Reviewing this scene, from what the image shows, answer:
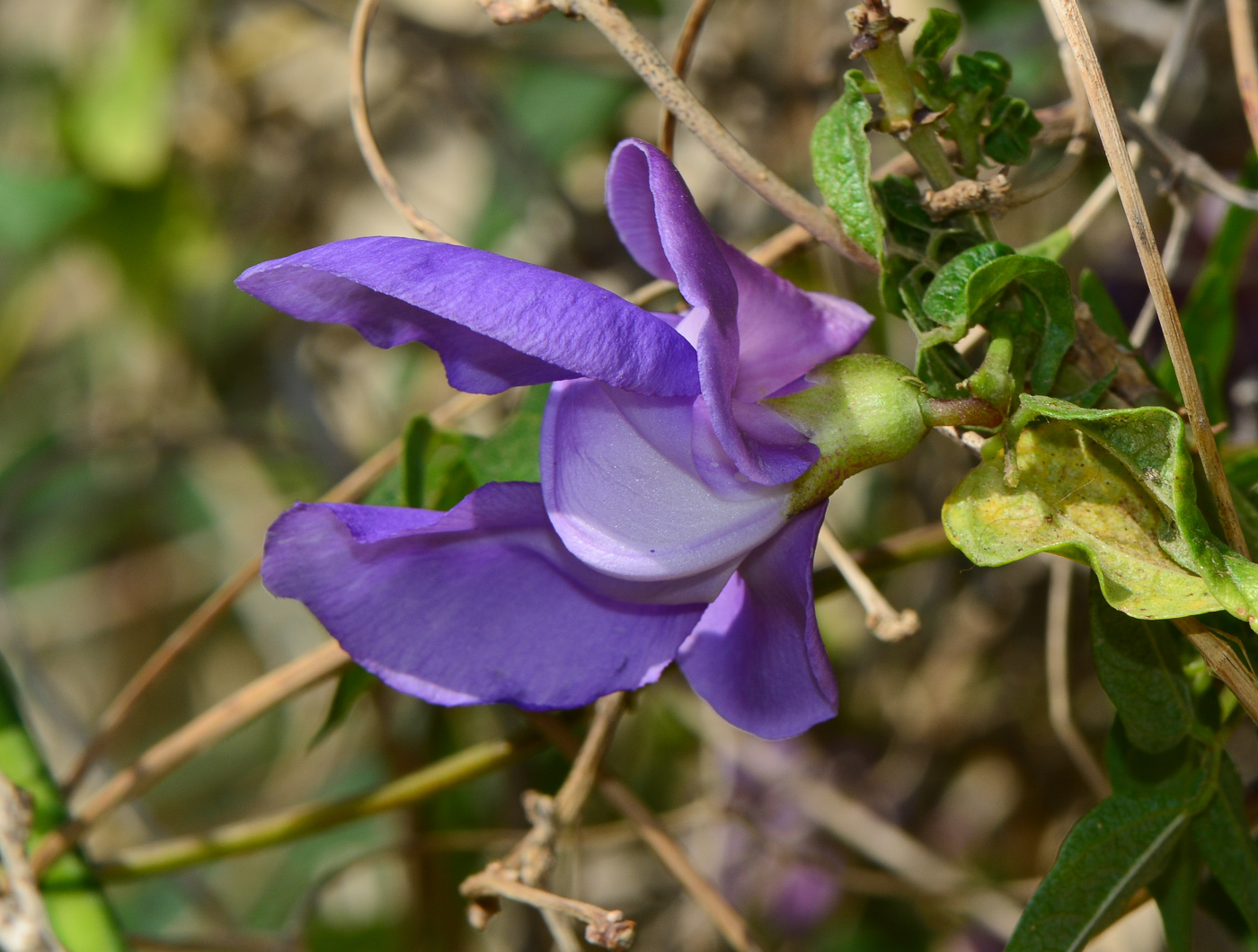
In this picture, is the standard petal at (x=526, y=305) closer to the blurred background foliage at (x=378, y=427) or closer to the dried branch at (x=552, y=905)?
the dried branch at (x=552, y=905)

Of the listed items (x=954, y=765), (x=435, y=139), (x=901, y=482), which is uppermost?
(x=435, y=139)

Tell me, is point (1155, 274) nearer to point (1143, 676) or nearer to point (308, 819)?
point (1143, 676)

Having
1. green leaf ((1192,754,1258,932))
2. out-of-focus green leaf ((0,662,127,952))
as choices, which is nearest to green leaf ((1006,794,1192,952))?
green leaf ((1192,754,1258,932))

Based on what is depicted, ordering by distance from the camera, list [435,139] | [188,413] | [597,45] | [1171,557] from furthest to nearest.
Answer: [435,139], [188,413], [597,45], [1171,557]

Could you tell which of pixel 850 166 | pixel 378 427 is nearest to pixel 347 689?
pixel 850 166

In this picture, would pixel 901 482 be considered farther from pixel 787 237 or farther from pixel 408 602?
pixel 408 602

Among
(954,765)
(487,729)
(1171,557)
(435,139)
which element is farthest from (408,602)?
(435,139)

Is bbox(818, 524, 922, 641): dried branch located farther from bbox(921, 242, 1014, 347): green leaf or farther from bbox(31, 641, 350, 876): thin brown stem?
bbox(31, 641, 350, 876): thin brown stem
